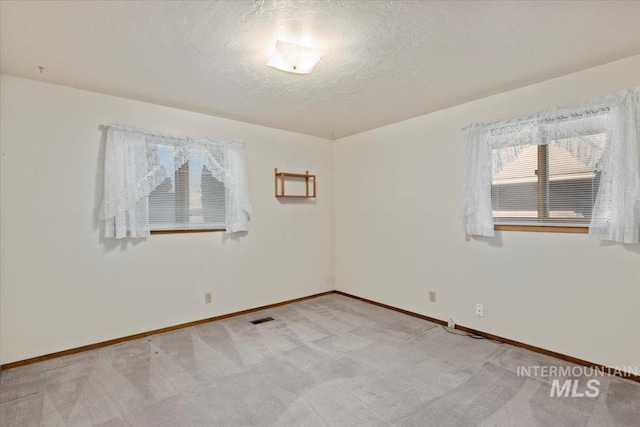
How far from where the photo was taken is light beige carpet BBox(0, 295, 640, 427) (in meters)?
1.99

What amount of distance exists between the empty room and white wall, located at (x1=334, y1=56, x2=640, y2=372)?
20 mm

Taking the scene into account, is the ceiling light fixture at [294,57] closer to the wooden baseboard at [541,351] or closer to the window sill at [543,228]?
the window sill at [543,228]

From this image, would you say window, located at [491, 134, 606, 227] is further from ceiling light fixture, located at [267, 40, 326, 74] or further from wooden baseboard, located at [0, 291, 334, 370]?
wooden baseboard, located at [0, 291, 334, 370]

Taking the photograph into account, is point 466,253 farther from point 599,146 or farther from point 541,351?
point 599,146

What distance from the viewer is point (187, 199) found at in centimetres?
359

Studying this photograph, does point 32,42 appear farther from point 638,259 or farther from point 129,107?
point 638,259

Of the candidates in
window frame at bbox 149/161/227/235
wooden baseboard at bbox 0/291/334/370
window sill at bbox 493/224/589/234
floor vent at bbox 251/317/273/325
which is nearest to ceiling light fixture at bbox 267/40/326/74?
window frame at bbox 149/161/227/235

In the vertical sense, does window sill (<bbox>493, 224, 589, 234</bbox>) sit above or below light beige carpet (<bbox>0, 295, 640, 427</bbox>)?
above

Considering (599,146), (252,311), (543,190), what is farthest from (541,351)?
(252,311)

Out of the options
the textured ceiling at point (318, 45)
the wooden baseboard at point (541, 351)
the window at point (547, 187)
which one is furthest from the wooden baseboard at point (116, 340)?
the window at point (547, 187)

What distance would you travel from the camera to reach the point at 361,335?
3289mm

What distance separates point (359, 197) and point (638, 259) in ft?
9.60

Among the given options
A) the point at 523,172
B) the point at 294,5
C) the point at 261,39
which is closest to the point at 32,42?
the point at 261,39

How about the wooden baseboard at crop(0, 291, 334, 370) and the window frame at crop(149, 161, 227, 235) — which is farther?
the window frame at crop(149, 161, 227, 235)
